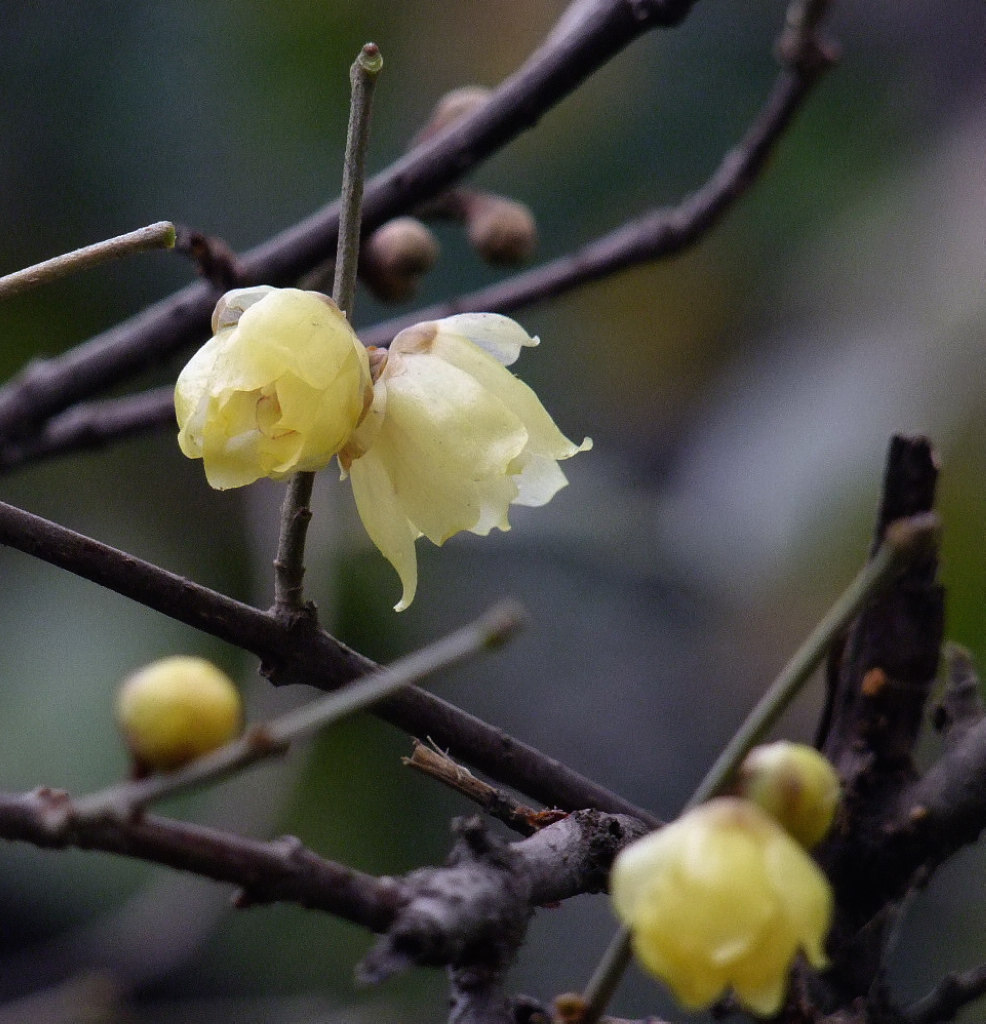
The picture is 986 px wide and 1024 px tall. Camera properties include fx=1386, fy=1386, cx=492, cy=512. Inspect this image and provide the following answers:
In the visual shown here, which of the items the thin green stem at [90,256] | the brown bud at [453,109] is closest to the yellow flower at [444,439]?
the thin green stem at [90,256]

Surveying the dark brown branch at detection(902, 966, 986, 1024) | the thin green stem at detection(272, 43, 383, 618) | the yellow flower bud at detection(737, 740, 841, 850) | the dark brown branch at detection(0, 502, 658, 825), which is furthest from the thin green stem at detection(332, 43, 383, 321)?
the dark brown branch at detection(902, 966, 986, 1024)

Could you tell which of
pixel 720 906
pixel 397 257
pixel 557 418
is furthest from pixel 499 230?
pixel 557 418

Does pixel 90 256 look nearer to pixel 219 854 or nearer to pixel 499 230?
pixel 219 854

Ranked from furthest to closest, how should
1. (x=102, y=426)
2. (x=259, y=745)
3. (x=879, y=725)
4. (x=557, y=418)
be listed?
(x=557, y=418)
(x=102, y=426)
(x=879, y=725)
(x=259, y=745)

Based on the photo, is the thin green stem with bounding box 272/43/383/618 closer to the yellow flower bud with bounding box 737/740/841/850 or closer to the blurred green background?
the yellow flower bud with bounding box 737/740/841/850

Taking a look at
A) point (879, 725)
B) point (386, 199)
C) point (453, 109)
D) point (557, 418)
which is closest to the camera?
point (879, 725)

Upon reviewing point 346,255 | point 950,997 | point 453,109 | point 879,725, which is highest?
point 453,109
